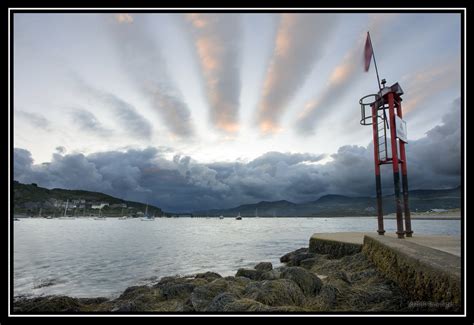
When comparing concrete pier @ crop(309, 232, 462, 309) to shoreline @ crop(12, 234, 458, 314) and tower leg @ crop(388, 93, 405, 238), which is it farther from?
tower leg @ crop(388, 93, 405, 238)

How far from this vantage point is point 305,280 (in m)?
8.51

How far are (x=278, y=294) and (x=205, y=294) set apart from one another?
2.14m

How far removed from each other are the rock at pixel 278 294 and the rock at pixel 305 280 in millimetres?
767

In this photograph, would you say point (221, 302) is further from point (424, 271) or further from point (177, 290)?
point (424, 271)

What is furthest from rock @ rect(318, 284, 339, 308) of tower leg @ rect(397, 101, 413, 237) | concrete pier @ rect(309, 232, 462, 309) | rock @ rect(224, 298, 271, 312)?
tower leg @ rect(397, 101, 413, 237)

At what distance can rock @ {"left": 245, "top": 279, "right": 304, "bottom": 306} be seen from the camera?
6.85 m

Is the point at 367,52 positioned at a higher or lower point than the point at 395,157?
higher

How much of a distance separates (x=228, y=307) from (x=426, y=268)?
13.4ft

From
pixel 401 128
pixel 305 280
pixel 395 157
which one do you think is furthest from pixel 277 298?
pixel 401 128

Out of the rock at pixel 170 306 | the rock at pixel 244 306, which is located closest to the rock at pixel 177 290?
the rock at pixel 170 306

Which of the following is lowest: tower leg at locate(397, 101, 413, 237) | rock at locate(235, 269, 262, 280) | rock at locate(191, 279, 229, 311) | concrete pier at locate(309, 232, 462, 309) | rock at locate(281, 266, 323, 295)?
rock at locate(235, 269, 262, 280)

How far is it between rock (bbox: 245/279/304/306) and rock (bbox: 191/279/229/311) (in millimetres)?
1021

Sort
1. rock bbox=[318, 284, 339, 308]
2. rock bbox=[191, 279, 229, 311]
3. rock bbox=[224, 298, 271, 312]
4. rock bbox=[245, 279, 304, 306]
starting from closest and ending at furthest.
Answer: rock bbox=[224, 298, 271, 312]
rock bbox=[245, 279, 304, 306]
rock bbox=[318, 284, 339, 308]
rock bbox=[191, 279, 229, 311]
